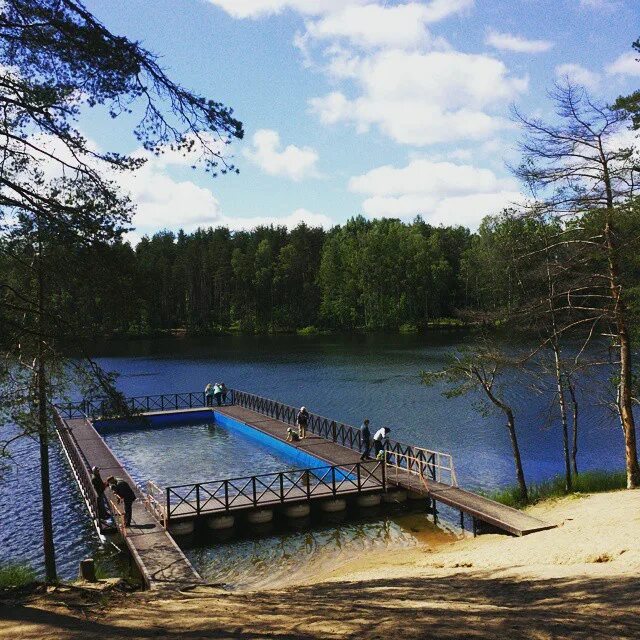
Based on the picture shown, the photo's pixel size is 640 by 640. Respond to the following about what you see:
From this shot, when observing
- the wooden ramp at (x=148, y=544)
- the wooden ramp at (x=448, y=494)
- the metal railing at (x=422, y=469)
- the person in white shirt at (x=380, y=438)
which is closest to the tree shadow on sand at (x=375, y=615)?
the wooden ramp at (x=148, y=544)

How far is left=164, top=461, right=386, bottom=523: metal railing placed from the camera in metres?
17.4

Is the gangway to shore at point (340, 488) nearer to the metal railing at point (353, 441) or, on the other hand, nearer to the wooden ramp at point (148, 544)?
the metal railing at point (353, 441)

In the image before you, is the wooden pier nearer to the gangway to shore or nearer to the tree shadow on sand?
the gangway to shore

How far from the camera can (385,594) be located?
28.5 feet

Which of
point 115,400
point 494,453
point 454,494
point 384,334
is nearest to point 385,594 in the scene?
point 115,400

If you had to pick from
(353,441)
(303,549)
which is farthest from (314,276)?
(303,549)

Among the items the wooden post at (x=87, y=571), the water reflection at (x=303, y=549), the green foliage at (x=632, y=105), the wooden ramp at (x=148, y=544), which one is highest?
the green foliage at (x=632, y=105)

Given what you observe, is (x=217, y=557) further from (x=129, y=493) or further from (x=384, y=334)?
(x=384, y=334)

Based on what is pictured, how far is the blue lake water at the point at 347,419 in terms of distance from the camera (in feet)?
59.6

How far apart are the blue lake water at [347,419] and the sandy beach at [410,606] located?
163 inches

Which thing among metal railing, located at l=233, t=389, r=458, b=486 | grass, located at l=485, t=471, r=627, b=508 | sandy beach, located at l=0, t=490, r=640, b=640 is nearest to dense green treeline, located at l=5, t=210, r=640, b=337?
metal railing, located at l=233, t=389, r=458, b=486

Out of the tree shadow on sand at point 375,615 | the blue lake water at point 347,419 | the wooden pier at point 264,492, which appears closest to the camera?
the tree shadow on sand at point 375,615

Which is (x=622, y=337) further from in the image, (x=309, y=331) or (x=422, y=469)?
(x=309, y=331)

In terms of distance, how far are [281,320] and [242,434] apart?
68.8 metres
